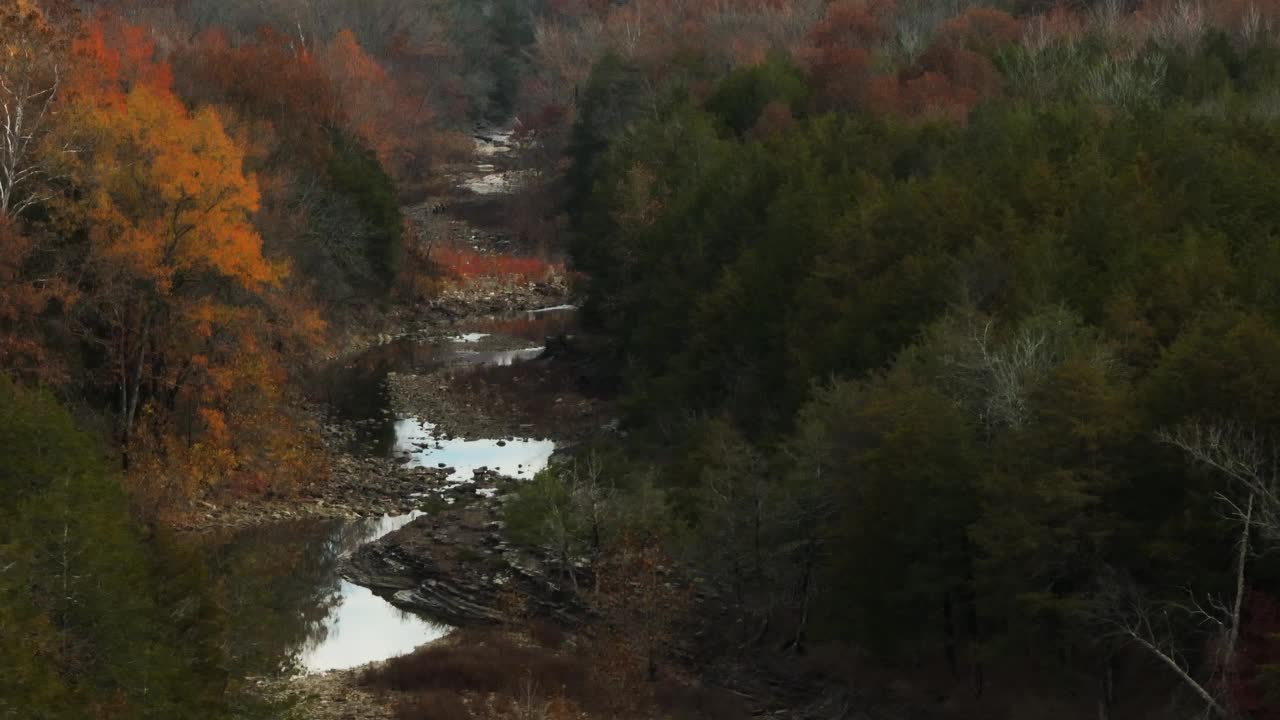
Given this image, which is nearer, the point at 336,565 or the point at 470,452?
the point at 336,565

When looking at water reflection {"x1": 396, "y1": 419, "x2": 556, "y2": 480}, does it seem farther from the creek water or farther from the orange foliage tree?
the orange foliage tree

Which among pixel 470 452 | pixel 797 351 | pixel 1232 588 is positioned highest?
pixel 1232 588

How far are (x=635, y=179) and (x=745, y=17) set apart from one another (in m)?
45.7

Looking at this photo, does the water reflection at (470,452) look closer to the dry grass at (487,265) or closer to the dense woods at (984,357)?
the dense woods at (984,357)

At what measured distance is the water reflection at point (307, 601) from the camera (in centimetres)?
3425

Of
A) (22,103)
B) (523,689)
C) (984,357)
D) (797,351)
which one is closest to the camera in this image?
(984,357)

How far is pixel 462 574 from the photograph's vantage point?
143ft

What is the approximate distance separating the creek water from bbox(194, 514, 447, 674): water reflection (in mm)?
31

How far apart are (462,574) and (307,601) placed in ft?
15.9

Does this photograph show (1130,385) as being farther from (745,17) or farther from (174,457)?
(745,17)

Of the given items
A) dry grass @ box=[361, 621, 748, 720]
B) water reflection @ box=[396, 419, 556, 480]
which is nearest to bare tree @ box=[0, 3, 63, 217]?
water reflection @ box=[396, 419, 556, 480]

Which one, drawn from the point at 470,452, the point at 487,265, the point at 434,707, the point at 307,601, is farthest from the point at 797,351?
the point at 487,265

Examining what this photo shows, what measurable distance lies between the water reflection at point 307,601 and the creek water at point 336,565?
0.03 m

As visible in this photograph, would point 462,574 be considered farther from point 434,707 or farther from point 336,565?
point 434,707
